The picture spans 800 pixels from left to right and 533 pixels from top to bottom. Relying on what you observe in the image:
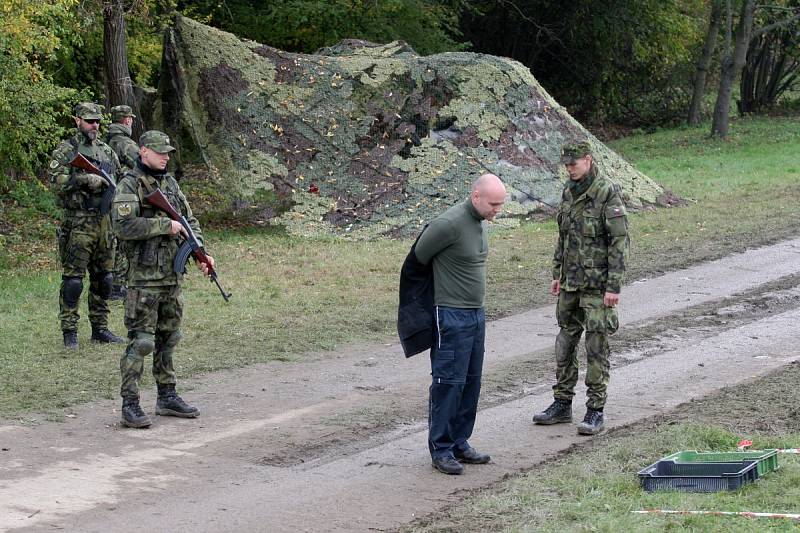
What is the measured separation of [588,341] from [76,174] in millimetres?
5316

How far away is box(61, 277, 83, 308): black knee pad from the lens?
34.8 ft

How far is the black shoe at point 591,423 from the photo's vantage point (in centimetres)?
805

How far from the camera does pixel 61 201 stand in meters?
10.8

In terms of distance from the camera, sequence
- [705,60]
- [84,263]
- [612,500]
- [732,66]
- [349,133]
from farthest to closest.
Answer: [705,60] → [732,66] → [349,133] → [84,263] → [612,500]

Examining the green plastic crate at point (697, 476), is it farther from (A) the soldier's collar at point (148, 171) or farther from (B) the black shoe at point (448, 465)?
(A) the soldier's collar at point (148, 171)

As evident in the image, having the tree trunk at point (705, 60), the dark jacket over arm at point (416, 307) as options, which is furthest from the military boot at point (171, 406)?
the tree trunk at point (705, 60)

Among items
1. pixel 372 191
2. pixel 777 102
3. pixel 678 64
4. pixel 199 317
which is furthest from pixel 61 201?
pixel 777 102

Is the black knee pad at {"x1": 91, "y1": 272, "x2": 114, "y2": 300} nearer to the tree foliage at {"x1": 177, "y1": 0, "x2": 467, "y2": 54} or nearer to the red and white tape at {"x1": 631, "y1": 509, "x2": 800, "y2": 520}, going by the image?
the red and white tape at {"x1": 631, "y1": 509, "x2": 800, "y2": 520}

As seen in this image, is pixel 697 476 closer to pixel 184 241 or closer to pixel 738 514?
pixel 738 514

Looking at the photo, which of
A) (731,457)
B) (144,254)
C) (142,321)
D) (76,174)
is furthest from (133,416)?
(731,457)

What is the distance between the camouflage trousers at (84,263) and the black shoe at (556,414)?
4.78 meters

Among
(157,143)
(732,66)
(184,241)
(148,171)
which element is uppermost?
(732,66)

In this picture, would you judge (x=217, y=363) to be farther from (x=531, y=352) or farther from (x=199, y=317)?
(x=531, y=352)

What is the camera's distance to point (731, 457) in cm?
671
